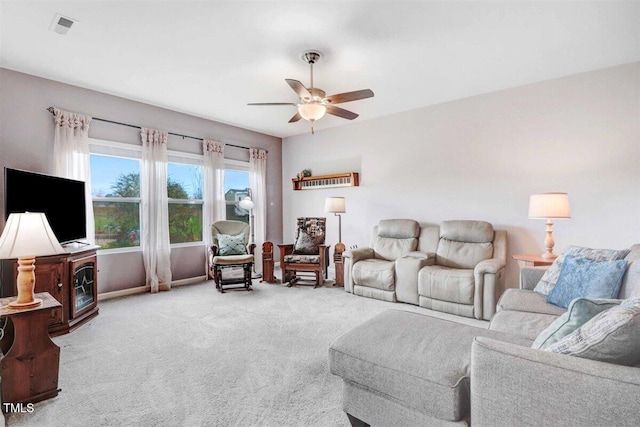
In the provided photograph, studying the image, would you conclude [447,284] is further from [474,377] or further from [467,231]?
[474,377]

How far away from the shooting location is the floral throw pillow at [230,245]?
4668 millimetres

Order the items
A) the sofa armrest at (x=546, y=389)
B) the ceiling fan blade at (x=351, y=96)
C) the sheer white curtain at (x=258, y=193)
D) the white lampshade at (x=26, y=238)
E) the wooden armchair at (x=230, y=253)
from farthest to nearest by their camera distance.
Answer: the sheer white curtain at (x=258, y=193) → the wooden armchair at (x=230, y=253) → the ceiling fan blade at (x=351, y=96) → the white lampshade at (x=26, y=238) → the sofa armrest at (x=546, y=389)

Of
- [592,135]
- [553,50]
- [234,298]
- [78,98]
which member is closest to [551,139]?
[592,135]

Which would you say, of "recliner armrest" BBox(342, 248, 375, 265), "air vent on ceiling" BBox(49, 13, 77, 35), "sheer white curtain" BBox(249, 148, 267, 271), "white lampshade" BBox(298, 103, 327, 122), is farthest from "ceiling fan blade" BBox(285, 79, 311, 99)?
"sheer white curtain" BBox(249, 148, 267, 271)

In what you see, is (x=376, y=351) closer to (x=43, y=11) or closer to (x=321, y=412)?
(x=321, y=412)

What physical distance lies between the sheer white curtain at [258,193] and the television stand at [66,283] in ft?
8.89

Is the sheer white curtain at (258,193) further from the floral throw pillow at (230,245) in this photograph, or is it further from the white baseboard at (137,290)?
the white baseboard at (137,290)

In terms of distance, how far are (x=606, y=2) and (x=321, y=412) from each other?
3.40 metres

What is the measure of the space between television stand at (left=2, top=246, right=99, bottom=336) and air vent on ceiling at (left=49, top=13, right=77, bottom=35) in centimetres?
186

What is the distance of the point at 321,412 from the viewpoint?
1.76 m

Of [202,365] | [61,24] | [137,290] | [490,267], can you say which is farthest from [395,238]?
[61,24]

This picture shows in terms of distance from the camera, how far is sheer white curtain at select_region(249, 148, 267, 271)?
5730mm

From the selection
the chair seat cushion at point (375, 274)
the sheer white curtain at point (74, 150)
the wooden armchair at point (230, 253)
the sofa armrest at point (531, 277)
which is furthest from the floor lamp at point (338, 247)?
the sheer white curtain at point (74, 150)

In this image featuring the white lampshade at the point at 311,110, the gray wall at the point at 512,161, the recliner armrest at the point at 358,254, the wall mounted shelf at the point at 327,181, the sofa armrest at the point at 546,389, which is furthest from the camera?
the wall mounted shelf at the point at 327,181
